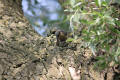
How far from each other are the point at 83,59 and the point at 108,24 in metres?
0.26

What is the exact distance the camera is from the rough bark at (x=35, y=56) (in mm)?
1032

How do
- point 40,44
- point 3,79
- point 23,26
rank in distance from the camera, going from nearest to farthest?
point 3,79 → point 40,44 → point 23,26

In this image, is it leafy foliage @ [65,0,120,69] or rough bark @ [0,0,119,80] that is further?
leafy foliage @ [65,0,120,69]

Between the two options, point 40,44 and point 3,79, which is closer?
point 3,79

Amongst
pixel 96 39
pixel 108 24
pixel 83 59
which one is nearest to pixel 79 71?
pixel 83 59

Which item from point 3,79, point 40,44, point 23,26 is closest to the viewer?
point 3,79

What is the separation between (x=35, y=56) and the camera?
1.12 metres

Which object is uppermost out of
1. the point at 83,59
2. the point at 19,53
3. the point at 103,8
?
the point at 103,8

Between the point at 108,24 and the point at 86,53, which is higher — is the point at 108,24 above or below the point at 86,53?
above

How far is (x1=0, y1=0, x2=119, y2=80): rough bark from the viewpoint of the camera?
1.03 metres

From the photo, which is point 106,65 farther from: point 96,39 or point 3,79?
point 3,79

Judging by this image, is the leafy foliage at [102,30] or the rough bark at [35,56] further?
the leafy foliage at [102,30]

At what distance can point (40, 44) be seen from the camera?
3.99 feet

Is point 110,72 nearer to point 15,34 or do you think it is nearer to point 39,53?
point 39,53
